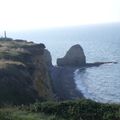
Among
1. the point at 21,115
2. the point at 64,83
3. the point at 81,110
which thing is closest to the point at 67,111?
the point at 81,110

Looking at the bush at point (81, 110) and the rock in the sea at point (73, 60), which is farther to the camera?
the rock in the sea at point (73, 60)

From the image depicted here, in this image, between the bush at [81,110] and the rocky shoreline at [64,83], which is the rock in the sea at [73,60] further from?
the bush at [81,110]

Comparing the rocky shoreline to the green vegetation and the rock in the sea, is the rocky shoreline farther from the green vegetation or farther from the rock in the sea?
the green vegetation

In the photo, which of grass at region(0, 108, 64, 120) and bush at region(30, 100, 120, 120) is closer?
grass at region(0, 108, 64, 120)

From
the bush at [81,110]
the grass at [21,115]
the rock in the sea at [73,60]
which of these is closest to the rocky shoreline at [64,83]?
the rock in the sea at [73,60]

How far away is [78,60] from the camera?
411ft

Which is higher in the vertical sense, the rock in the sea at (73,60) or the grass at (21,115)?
the grass at (21,115)

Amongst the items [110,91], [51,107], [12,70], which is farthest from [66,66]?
[51,107]

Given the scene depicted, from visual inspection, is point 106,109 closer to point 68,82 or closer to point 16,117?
point 16,117

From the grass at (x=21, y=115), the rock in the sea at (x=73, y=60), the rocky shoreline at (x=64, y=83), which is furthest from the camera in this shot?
the rock in the sea at (x=73, y=60)

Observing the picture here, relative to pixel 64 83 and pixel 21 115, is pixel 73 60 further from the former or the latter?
pixel 21 115

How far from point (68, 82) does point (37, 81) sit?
4902 centimetres

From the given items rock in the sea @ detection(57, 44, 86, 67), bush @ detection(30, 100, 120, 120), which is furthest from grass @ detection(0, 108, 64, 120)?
rock in the sea @ detection(57, 44, 86, 67)

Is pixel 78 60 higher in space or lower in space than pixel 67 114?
lower
